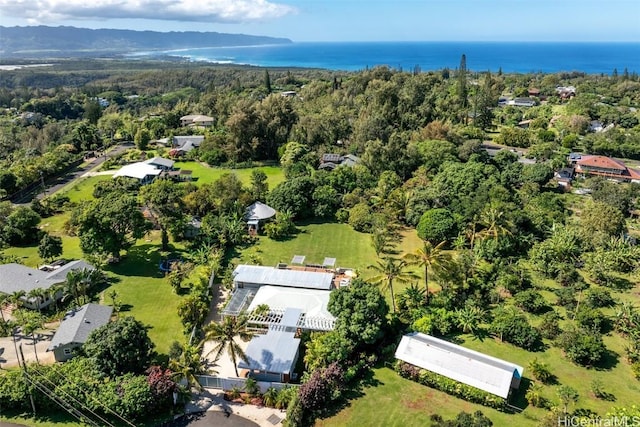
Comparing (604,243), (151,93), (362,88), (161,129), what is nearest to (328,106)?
(362,88)

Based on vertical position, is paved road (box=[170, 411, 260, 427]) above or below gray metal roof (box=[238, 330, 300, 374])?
below

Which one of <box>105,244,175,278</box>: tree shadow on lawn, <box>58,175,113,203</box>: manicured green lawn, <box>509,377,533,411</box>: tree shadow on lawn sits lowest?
<box>509,377,533,411</box>: tree shadow on lawn

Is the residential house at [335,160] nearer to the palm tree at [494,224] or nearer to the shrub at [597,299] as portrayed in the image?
the palm tree at [494,224]

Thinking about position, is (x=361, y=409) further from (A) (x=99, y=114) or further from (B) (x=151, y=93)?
(B) (x=151, y=93)

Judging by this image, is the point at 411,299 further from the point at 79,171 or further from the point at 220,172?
the point at 79,171

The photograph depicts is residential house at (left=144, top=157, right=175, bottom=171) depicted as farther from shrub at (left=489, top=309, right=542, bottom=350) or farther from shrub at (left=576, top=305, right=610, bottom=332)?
shrub at (left=576, top=305, right=610, bottom=332)

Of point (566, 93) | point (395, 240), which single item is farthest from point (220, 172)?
point (566, 93)

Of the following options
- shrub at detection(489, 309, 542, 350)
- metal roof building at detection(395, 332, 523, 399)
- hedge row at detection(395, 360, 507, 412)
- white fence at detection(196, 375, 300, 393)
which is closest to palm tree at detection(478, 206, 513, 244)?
shrub at detection(489, 309, 542, 350)
